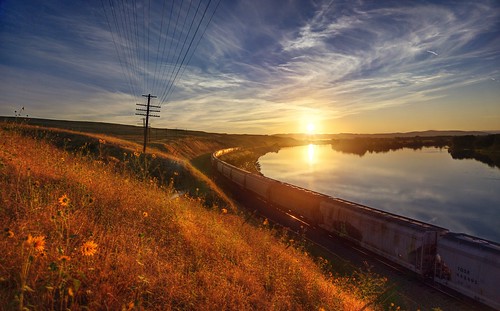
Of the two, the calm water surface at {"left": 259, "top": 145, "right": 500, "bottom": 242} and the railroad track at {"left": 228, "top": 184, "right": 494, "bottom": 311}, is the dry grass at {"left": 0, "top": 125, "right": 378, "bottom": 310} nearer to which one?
the railroad track at {"left": 228, "top": 184, "right": 494, "bottom": 311}

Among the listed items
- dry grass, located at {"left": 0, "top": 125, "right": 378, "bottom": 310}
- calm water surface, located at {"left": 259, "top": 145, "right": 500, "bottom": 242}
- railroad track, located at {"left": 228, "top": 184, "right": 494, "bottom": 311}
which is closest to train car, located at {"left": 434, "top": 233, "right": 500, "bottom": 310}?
railroad track, located at {"left": 228, "top": 184, "right": 494, "bottom": 311}

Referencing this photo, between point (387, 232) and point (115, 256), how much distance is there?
493 inches

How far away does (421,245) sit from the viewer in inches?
462

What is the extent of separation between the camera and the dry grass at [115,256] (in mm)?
3643

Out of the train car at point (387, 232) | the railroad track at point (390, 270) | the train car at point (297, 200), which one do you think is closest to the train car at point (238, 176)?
the train car at point (297, 200)

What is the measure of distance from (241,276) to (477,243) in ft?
32.6

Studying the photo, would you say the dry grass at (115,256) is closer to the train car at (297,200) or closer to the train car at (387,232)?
the train car at (387,232)

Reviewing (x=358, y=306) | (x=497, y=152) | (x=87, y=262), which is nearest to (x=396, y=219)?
(x=358, y=306)

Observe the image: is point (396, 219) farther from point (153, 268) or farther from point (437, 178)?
point (437, 178)

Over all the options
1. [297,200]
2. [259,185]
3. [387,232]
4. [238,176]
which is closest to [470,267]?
[387,232]

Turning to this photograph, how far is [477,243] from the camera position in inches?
414

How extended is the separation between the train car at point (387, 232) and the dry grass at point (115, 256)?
7092mm

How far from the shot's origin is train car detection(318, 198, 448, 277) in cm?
1172

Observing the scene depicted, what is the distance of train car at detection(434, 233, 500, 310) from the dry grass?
6.86 m
